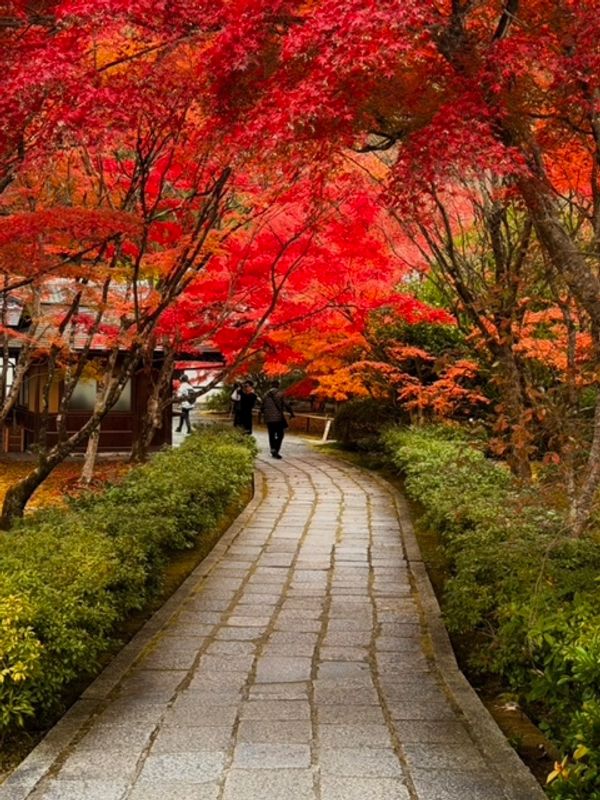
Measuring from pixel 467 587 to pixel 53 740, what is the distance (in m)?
2.74

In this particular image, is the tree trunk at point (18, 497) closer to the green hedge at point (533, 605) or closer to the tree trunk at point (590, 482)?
the green hedge at point (533, 605)

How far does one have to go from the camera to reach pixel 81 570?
5.30 m

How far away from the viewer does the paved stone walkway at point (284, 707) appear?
3785 millimetres

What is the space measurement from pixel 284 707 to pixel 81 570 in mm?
1531

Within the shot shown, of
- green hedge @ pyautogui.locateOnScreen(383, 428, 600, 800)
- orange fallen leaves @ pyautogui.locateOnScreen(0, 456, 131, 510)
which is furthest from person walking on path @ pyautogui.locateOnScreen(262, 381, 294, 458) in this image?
green hedge @ pyautogui.locateOnScreen(383, 428, 600, 800)

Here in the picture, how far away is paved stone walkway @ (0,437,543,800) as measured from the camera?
3785 mm

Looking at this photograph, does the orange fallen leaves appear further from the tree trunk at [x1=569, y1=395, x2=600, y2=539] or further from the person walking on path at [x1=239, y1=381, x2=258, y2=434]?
the tree trunk at [x1=569, y1=395, x2=600, y2=539]

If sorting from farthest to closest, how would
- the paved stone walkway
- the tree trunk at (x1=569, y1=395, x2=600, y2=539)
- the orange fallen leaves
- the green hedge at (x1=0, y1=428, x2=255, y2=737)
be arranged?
the orange fallen leaves → the tree trunk at (x1=569, y1=395, x2=600, y2=539) → the green hedge at (x1=0, y1=428, x2=255, y2=737) → the paved stone walkway

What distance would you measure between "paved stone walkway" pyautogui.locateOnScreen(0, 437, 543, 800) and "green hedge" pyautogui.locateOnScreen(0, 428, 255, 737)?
0.32 metres

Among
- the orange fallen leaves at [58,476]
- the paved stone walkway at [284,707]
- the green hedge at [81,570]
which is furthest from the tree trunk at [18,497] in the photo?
the orange fallen leaves at [58,476]

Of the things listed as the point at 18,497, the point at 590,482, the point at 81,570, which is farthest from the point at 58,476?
the point at 590,482

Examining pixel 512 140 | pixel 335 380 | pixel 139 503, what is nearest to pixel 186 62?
pixel 512 140

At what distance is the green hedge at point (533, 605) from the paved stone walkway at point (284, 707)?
353 mm

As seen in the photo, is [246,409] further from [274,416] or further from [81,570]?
[81,570]
